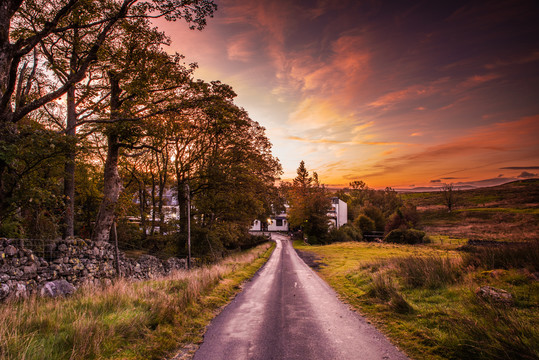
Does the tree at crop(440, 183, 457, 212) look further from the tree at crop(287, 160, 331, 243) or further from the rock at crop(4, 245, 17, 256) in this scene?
the rock at crop(4, 245, 17, 256)

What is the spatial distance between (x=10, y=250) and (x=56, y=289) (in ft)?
6.36

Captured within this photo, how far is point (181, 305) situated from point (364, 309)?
246 inches

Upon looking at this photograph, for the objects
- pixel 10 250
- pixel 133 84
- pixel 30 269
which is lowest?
pixel 30 269

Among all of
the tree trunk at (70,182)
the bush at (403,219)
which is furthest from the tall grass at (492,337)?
the bush at (403,219)

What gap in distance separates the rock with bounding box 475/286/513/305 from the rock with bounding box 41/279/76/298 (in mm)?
13333

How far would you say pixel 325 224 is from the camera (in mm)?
50875

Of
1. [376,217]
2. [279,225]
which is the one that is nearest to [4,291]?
[376,217]

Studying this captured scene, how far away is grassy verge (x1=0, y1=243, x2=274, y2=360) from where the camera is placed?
4508 millimetres

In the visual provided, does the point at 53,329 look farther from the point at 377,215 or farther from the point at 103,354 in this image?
the point at 377,215

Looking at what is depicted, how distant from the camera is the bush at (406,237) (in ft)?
130

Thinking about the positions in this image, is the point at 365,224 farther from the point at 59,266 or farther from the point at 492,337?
the point at 59,266

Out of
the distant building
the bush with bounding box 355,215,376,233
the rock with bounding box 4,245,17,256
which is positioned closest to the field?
the rock with bounding box 4,245,17,256

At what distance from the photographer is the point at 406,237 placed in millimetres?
40094

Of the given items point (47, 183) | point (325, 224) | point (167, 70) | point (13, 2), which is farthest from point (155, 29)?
point (325, 224)
